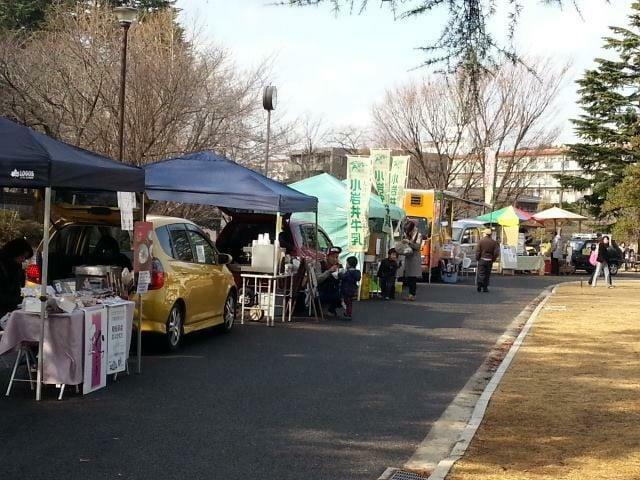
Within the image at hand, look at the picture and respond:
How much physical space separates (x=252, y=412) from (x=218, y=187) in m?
6.85

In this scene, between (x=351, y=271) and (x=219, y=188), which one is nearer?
(x=219, y=188)

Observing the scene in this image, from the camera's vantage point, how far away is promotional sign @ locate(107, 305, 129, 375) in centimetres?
841

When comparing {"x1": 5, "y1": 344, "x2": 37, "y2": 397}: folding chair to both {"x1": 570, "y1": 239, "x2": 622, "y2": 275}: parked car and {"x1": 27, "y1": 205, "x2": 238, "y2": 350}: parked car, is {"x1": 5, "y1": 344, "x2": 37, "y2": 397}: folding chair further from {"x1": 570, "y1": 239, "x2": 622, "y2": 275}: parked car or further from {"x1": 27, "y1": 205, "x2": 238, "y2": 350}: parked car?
{"x1": 570, "y1": 239, "x2": 622, "y2": 275}: parked car

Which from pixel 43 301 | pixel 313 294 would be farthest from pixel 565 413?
pixel 313 294

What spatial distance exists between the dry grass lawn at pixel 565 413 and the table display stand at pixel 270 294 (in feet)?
14.0

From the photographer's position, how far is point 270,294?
559 inches

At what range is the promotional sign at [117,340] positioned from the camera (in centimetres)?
841

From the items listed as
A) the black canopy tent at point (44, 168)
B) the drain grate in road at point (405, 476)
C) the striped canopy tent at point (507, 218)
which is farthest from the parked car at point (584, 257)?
the drain grate in road at point (405, 476)

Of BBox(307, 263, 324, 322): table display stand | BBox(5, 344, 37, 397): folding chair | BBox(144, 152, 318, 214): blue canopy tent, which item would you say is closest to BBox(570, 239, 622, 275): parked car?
BBox(307, 263, 324, 322): table display stand

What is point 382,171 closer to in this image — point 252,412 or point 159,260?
point 159,260

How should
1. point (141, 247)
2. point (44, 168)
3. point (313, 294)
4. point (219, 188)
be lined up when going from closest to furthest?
1. point (44, 168)
2. point (141, 247)
3. point (219, 188)
4. point (313, 294)

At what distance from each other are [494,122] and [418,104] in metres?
3.82

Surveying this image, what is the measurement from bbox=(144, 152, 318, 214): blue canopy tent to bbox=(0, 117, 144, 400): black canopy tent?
5.21 meters

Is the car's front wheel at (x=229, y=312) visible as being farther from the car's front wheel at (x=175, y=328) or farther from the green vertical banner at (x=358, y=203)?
the green vertical banner at (x=358, y=203)
